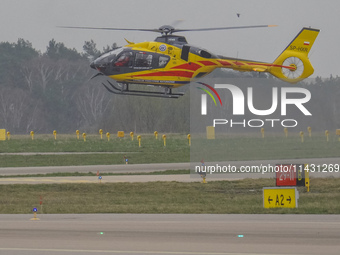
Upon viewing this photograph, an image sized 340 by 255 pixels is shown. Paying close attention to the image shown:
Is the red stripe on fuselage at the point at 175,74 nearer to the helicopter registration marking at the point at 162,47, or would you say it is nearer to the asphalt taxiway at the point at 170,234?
the helicopter registration marking at the point at 162,47

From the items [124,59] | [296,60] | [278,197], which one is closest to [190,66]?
[124,59]

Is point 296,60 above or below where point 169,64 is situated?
above

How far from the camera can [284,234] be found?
22.3m

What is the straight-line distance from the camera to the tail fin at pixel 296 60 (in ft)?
152

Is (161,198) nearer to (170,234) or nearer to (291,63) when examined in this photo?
(170,234)

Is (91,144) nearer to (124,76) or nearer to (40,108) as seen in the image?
(124,76)

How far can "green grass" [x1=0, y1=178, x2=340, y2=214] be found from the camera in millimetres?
29297

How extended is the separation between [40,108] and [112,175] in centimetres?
9545

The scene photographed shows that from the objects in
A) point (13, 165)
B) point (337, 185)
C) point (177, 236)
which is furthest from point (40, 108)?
point (177, 236)

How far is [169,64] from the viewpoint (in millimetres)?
45594

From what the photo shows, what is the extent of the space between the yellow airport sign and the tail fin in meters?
18.0

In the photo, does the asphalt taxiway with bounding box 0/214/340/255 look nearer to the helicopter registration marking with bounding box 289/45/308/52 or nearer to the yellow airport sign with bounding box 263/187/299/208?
the yellow airport sign with bounding box 263/187/299/208

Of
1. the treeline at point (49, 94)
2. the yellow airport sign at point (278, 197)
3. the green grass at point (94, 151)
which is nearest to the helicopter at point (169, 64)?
the green grass at point (94, 151)

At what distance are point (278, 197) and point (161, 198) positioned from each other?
660cm
